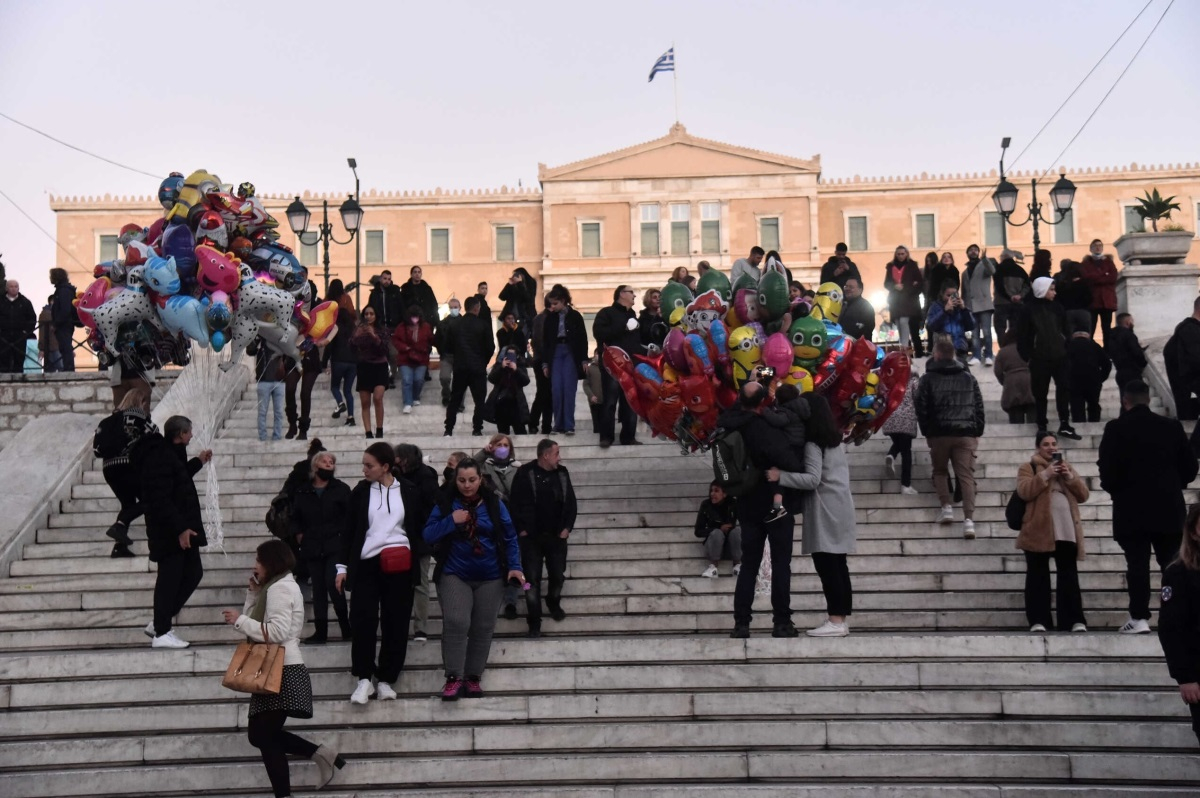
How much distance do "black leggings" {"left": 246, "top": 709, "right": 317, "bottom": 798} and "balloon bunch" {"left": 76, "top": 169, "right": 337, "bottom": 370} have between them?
472 cm

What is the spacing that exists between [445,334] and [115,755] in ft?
27.8

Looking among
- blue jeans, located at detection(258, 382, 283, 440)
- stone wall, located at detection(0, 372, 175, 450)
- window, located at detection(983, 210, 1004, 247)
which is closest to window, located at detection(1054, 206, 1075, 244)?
window, located at detection(983, 210, 1004, 247)

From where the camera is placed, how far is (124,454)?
11.9 meters

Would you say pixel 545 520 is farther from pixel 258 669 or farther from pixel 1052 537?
pixel 1052 537

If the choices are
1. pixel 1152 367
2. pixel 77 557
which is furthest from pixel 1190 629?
pixel 1152 367

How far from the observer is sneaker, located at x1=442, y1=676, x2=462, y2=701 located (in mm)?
9359

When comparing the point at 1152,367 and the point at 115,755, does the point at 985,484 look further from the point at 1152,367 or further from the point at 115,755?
the point at 115,755

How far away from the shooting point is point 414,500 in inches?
396

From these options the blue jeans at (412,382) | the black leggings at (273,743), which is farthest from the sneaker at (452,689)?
the blue jeans at (412,382)

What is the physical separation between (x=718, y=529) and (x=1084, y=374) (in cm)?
504

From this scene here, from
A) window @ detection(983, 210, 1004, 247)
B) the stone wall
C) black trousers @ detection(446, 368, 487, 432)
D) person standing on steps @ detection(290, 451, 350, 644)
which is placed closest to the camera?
person standing on steps @ detection(290, 451, 350, 644)

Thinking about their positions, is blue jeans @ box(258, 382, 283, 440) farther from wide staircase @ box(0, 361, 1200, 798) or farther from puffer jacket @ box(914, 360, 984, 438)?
puffer jacket @ box(914, 360, 984, 438)

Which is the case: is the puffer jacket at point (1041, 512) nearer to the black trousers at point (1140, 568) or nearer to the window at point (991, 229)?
the black trousers at point (1140, 568)

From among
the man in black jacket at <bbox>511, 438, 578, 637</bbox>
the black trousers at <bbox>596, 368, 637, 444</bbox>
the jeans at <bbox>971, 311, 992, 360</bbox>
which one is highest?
the jeans at <bbox>971, 311, 992, 360</bbox>
